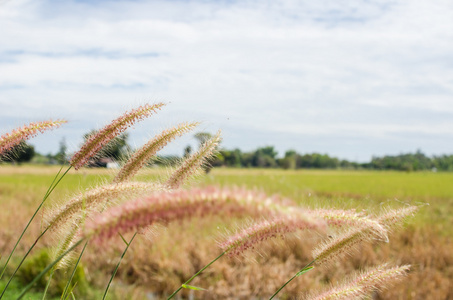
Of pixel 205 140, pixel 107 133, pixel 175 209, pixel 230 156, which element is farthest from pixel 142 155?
pixel 230 156

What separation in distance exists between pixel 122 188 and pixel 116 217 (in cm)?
25

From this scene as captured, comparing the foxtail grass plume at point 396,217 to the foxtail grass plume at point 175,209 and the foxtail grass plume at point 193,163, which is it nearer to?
the foxtail grass plume at point 193,163

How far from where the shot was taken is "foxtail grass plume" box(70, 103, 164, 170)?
1460 millimetres

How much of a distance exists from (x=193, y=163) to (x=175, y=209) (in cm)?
62

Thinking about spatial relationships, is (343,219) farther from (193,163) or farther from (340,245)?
(193,163)

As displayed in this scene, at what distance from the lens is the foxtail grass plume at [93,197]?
1.15 meters

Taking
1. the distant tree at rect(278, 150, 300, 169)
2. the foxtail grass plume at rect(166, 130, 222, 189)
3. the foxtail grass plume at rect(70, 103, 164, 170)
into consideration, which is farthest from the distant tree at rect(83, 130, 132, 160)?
the distant tree at rect(278, 150, 300, 169)

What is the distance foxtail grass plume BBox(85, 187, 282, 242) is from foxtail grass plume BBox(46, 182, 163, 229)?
0.17 meters

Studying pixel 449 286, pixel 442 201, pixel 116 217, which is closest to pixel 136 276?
pixel 449 286

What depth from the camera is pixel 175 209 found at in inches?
35.3

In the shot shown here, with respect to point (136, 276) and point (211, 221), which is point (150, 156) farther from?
point (211, 221)

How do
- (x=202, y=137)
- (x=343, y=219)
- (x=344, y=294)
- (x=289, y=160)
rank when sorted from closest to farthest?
(x=343, y=219) < (x=344, y=294) < (x=202, y=137) < (x=289, y=160)

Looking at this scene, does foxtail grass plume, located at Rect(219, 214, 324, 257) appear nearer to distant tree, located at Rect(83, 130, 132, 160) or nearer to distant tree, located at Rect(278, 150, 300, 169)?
distant tree, located at Rect(83, 130, 132, 160)

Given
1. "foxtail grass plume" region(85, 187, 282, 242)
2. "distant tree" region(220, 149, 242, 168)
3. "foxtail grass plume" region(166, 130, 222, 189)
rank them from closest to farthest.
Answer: "foxtail grass plume" region(85, 187, 282, 242) < "foxtail grass plume" region(166, 130, 222, 189) < "distant tree" region(220, 149, 242, 168)
